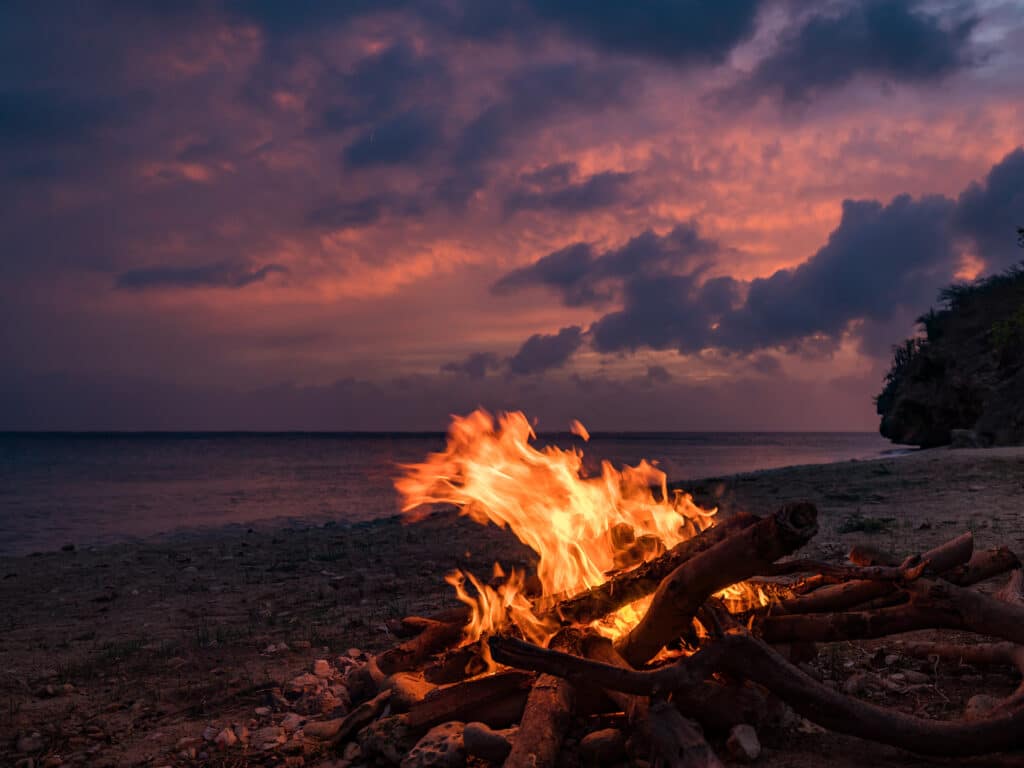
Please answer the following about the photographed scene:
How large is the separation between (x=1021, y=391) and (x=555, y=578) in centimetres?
3565

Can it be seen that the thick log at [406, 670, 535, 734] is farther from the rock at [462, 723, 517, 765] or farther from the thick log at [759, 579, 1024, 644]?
the thick log at [759, 579, 1024, 644]

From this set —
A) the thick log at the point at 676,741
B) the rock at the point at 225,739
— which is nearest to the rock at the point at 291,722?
the rock at the point at 225,739

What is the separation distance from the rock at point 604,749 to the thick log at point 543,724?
153 mm

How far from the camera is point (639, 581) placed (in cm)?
475

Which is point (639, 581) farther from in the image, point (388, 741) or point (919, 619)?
point (388, 741)

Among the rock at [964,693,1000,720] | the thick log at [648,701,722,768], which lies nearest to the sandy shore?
the rock at [964,693,1000,720]

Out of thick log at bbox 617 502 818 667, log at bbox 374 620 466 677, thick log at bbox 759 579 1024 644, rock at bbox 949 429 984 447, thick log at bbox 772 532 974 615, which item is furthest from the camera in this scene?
rock at bbox 949 429 984 447

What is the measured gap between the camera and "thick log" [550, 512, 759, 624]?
4.38m

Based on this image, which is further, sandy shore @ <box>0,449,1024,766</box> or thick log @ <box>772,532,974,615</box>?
sandy shore @ <box>0,449,1024,766</box>

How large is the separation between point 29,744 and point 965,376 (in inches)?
1814

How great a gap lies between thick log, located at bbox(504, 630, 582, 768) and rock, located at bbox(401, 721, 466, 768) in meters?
0.37

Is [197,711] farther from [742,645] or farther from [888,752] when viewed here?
[888,752]

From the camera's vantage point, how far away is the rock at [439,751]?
405 centimetres

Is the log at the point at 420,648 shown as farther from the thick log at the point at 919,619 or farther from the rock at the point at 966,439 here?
the rock at the point at 966,439
